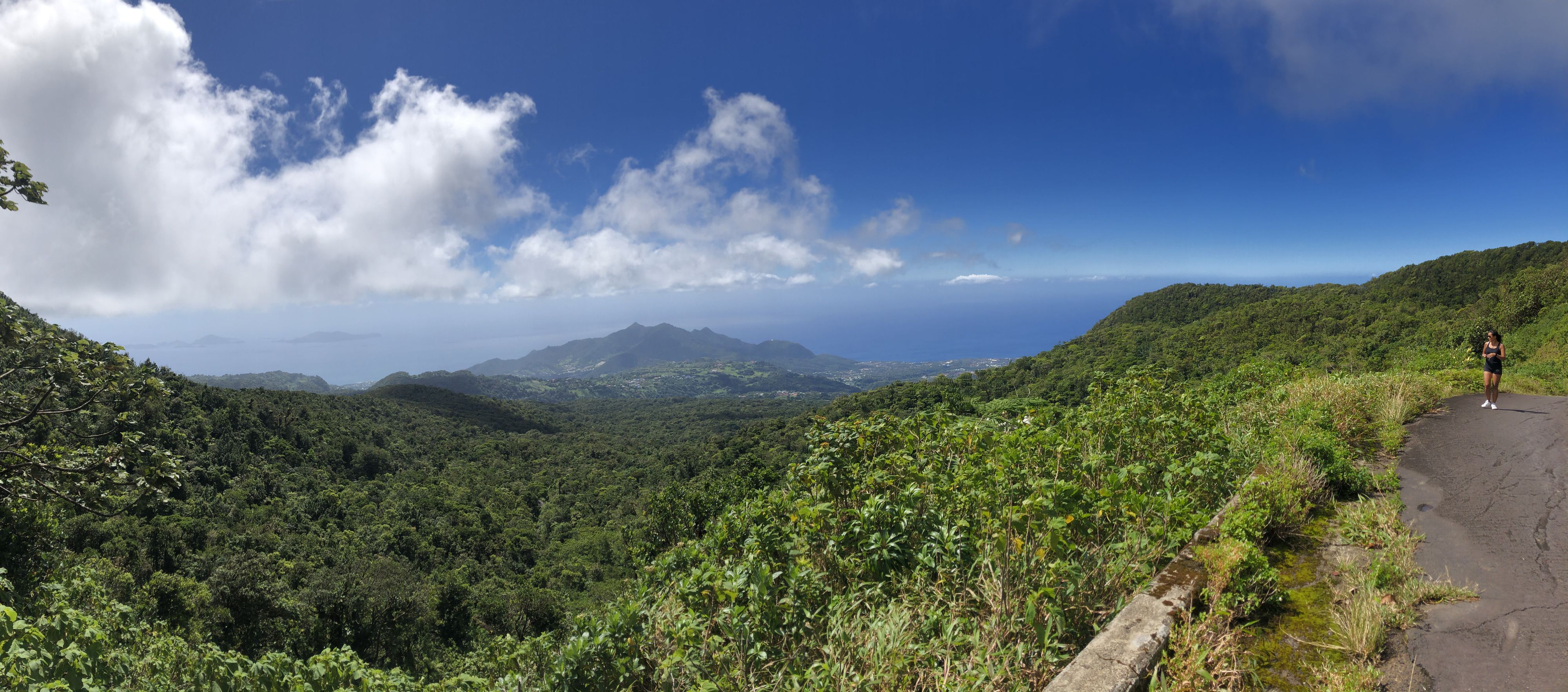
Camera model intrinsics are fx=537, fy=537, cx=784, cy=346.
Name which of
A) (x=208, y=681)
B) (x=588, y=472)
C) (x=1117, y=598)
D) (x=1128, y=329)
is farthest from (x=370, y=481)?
(x=1128, y=329)

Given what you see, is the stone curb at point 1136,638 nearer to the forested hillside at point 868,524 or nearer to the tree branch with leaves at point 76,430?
the forested hillside at point 868,524

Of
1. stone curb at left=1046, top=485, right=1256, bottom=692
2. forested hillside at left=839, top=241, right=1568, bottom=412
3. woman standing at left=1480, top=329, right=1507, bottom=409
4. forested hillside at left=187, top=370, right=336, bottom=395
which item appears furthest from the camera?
forested hillside at left=187, top=370, right=336, bottom=395

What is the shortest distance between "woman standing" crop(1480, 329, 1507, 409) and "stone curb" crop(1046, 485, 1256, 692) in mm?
7800

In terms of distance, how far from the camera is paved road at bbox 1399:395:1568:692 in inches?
92.7

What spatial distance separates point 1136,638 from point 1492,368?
29.3 feet

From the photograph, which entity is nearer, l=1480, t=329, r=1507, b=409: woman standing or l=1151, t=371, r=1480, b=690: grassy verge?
l=1151, t=371, r=1480, b=690: grassy verge

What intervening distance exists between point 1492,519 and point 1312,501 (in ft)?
3.27

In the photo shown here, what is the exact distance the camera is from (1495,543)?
342 cm

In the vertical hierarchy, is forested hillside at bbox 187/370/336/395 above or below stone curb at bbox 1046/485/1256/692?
below

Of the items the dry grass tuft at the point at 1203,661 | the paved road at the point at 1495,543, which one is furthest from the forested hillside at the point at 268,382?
the paved road at the point at 1495,543

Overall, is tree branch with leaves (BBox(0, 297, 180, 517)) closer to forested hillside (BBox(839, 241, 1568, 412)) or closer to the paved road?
the paved road

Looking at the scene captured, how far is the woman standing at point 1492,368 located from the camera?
22.7ft

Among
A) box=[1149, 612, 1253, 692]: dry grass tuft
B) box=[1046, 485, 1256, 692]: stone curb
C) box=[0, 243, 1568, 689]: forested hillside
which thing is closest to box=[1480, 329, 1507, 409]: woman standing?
box=[0, 243, 1568, 689]: forested hillside

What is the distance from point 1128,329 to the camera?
204ft
